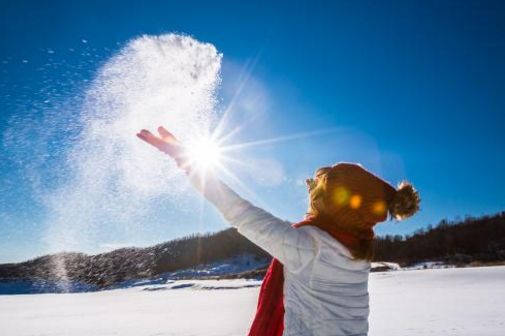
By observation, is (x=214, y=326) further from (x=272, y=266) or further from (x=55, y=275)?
(x=55, y=275)

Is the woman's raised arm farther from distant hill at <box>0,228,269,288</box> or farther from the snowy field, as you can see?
distant hill at <box>0,228,269,288</box>

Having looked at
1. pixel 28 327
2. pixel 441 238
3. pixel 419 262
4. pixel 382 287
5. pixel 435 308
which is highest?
pixel 441 238

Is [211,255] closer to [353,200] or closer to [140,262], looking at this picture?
[140,262]

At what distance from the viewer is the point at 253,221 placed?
4.37ft

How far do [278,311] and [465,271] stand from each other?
2380 centimetres

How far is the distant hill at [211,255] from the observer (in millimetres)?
41812

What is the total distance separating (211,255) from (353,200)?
66.3 m

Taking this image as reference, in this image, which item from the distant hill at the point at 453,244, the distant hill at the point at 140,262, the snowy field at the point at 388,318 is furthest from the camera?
the distant hill at the point at 140,262

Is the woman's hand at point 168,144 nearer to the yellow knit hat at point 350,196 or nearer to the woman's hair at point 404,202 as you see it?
the yellow knit hat at point 350,196

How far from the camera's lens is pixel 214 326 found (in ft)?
35.0

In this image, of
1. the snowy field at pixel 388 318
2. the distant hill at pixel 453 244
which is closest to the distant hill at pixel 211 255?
the distant hill at pixel 453 244

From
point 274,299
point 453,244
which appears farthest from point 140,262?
point 274,299

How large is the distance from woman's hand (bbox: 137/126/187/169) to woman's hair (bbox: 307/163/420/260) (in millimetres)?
550


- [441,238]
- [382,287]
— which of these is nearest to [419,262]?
[441,238]
